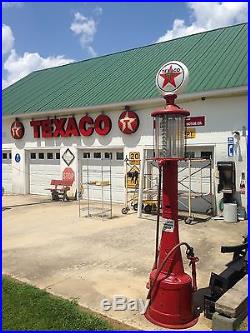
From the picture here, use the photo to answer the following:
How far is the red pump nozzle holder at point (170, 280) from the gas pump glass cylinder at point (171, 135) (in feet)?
0.33

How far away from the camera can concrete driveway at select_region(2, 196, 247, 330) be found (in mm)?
5638

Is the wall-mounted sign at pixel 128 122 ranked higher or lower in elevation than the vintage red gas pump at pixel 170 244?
higher

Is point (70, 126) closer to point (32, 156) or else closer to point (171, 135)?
point (32, 156)

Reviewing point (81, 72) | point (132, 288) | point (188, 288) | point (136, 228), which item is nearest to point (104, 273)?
point (132, 288)

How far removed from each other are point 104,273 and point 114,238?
97.4 inches

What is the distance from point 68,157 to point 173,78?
11520 mm

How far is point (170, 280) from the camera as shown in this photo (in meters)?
4.54

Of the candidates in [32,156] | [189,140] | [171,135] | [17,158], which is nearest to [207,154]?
[189,140]

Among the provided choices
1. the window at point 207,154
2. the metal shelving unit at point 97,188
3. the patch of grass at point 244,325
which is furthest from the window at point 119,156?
the patch of grass at point 244,325

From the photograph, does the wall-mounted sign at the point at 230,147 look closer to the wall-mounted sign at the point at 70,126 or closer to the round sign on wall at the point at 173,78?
the wall-mounted sign at the point at 70,126

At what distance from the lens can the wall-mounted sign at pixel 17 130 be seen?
57.6 feet

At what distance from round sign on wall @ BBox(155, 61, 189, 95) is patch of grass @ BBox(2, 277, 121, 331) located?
321 centimetres

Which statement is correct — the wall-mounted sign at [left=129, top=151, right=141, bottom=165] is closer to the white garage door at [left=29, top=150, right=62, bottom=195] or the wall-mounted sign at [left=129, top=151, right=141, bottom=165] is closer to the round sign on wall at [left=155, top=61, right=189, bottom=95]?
the white garage door at [left=29, top=150, right=62, bottom=195]

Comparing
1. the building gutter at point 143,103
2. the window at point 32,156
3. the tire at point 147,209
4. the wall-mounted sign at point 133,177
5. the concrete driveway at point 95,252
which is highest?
the building gutter at point 143,103
